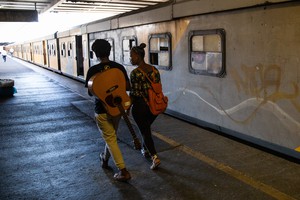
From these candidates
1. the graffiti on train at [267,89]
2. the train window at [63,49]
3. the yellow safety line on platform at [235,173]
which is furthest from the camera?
the train window at [63,49]

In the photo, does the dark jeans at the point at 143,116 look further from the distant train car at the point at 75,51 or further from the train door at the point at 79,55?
the train door at the point at 79,55

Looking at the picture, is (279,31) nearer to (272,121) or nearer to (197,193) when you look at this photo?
(272,121)

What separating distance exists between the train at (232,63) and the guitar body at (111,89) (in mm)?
2388

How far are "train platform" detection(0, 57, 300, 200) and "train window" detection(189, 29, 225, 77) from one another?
1261 mm

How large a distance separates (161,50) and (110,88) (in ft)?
14.2

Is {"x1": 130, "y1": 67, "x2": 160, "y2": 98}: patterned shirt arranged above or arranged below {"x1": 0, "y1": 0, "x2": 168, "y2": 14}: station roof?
below

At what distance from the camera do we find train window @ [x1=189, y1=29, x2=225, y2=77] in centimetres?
598

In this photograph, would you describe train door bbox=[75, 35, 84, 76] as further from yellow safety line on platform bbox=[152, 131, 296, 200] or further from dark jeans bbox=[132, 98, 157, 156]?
dark jeans bbox=[132, 98, 157, 156]

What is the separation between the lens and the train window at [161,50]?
25.3 feet

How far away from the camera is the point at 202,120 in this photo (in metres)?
6.77

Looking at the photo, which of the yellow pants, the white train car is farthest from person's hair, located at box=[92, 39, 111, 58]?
the white train car

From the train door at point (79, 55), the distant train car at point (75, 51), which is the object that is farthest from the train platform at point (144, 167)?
the train door at point (79, 55)

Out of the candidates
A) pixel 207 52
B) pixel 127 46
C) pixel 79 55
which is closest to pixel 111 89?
pixel 207 52

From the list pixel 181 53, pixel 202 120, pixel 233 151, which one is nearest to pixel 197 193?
pixel 233 151
